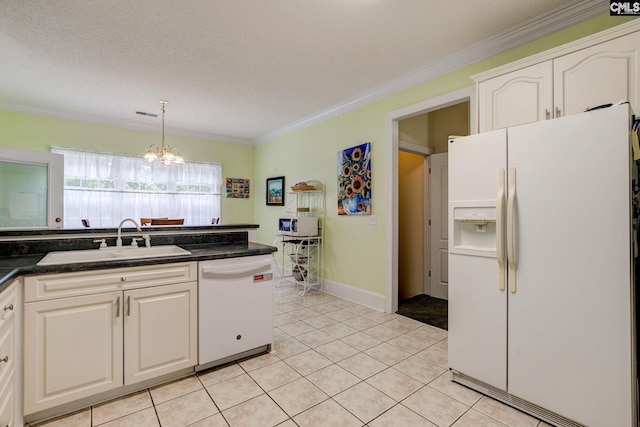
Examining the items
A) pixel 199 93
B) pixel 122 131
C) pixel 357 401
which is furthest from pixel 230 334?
pixel 122 131

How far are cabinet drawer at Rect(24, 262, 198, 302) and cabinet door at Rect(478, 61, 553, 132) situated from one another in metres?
2.44

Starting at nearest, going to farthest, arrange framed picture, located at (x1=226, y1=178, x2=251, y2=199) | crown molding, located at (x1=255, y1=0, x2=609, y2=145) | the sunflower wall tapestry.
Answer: crown molding, located at (x1=255, y1=0, x2=609, y2=145) < the sunflower wall tapestry < framed picture, located at (x1=226, y1=178, x2=251, y2=199)

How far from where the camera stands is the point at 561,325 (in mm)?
1590

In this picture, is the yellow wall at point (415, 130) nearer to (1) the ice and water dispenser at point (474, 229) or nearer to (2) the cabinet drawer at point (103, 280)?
(1) the ice and water dispenser at point (474, 229)

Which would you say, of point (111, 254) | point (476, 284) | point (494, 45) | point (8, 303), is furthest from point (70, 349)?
point (494, 45)

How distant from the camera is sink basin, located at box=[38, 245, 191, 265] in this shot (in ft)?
6.45

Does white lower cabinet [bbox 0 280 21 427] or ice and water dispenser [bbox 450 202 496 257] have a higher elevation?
ice and water dispenser [bbox 450 202 496 257]

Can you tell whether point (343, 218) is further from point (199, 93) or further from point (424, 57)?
point (199, 93)

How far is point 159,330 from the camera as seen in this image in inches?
76.8

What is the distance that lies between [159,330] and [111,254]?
705mm

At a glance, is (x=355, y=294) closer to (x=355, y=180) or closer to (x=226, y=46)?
(x=355, y=180)

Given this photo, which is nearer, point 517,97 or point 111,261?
point 111,261

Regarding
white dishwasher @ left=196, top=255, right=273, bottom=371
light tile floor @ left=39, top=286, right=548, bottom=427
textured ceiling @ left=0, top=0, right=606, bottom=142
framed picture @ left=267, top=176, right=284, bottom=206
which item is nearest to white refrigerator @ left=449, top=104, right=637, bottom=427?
light tile floor @ left=39, top=286, right=548, bottom=427

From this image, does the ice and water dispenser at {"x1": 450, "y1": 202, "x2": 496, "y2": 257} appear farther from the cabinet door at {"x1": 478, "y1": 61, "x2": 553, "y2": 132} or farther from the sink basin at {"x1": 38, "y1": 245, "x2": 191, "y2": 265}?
the sink basin at {"x1": 38, "y1": 245, "x2": 191, "y2": 265}
